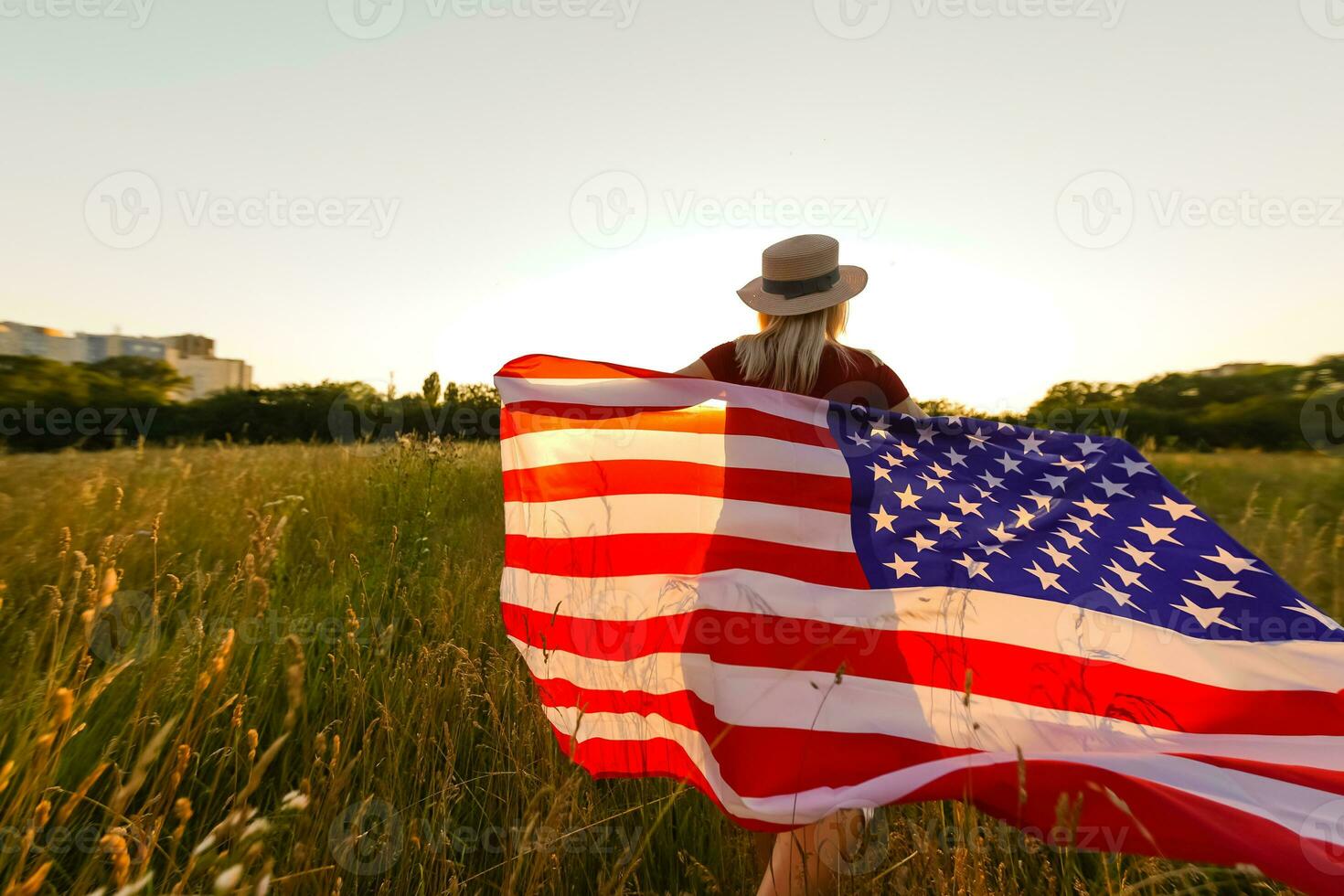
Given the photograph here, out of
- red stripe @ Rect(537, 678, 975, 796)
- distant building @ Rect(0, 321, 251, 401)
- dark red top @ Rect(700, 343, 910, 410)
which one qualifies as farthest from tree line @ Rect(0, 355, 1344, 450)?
red stripe @ Rect(537, 678, 975, 796)

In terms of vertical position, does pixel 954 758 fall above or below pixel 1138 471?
below

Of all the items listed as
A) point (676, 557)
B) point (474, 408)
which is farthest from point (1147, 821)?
point (474, 408)

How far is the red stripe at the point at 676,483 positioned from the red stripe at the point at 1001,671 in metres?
0.59

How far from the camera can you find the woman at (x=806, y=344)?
3.23 meters

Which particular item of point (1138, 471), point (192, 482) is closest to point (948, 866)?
point (1138, 471)

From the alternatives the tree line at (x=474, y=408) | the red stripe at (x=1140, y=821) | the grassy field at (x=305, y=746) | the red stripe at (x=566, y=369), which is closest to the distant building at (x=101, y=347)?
the tree line at (x=474, y=408)

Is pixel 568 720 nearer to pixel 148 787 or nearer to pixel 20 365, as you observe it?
pixel 148 787

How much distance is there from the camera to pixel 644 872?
2.28m

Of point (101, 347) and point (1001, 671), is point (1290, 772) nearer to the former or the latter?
point (1001, 671)

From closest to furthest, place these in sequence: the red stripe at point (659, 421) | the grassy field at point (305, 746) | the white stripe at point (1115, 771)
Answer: the grassy field at point (305, 746) → the white stripe at point (1115, 771) → the red stripe at point (659, 421)

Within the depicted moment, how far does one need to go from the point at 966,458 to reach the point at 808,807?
1.98m

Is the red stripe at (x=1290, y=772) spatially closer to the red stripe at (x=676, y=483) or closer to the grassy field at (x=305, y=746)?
the grassy field at (x=305, y=746)

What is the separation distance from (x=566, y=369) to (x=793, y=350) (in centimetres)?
124

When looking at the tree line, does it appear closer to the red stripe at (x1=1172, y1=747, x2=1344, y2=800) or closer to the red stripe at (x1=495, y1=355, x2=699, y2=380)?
the red stripe at (x1=495, y1=355, x2=699, y2=380)
